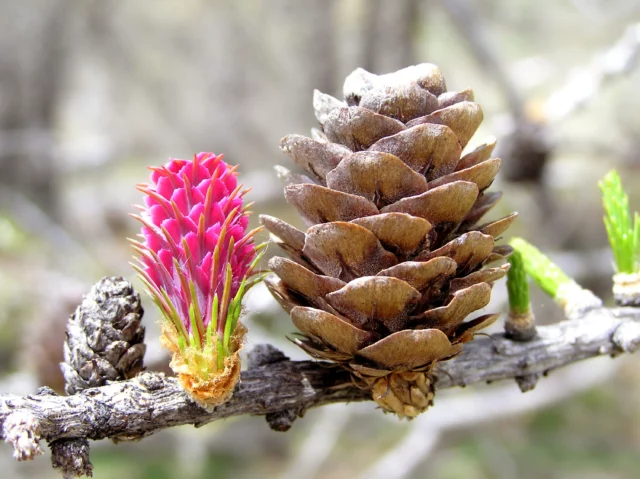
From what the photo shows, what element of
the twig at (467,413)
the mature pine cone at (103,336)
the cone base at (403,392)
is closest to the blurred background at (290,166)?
the twig at (467,413)

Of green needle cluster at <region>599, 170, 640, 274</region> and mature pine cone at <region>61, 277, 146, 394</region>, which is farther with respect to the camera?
green needle cluster at <region>599, 170, 640, 274</region>

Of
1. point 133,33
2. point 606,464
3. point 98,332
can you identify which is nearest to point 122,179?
point 133,33

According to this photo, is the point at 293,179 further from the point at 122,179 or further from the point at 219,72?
the point at 122,179

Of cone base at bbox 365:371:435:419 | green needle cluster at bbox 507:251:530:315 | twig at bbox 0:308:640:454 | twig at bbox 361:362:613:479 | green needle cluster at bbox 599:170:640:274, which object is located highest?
green needle cluster at bbox 599:170:640:274

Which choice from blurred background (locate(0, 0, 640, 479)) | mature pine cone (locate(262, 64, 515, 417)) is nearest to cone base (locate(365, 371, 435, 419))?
mature pine cone (locate(262, 64, 515, 417))

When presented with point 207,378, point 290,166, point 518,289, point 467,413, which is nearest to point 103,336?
point 207,378

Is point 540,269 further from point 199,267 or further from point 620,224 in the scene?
point 199,267

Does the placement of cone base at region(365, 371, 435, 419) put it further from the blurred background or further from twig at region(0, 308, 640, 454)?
the blurred background
